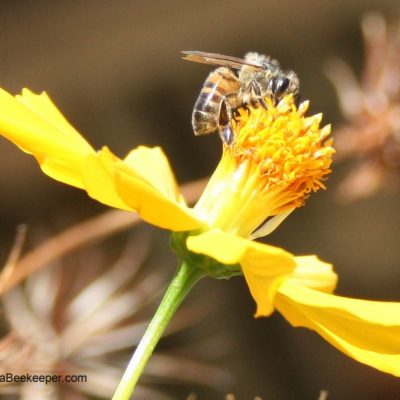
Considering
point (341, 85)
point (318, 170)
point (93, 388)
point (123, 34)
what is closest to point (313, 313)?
point (318, 170)

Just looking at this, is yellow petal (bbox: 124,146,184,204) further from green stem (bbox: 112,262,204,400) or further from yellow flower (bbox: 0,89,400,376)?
green stem (bbox: 112,262,204,400)

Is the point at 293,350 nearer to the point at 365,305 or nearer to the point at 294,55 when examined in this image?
the point at 294,55

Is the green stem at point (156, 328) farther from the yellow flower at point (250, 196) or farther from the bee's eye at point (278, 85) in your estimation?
the bee's eye at point (278, 85)

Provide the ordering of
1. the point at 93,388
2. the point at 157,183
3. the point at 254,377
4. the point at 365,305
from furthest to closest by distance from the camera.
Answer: the point at 254,377
the point at 93,388
the point at 157,183
the point at 365,305

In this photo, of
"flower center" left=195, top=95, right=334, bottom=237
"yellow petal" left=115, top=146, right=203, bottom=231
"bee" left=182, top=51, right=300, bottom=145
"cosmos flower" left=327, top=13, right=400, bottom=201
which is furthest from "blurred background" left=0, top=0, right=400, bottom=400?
"yellow petal" left=115, top=146, right=203, bottom=231

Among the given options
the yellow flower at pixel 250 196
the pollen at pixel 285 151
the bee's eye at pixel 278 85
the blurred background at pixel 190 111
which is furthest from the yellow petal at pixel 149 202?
the blurred background at pixel 190 111

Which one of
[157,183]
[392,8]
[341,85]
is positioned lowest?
[157,183]
